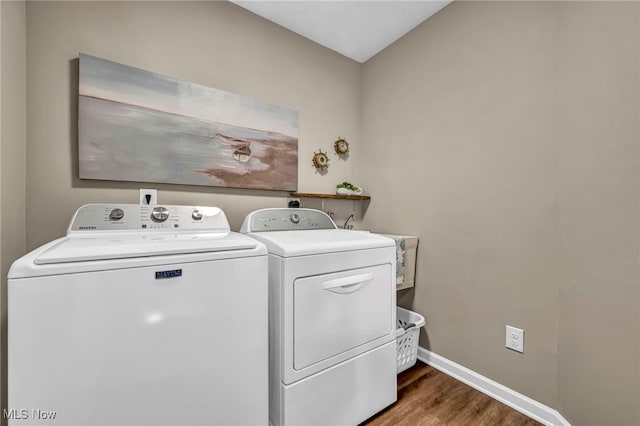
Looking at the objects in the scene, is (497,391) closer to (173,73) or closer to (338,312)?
(338,312)

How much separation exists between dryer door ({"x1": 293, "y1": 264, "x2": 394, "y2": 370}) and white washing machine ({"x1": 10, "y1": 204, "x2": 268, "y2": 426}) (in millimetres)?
160

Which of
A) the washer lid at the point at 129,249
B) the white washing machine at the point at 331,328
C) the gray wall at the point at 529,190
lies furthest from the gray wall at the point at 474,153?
the white washing machine at the point at 331,328

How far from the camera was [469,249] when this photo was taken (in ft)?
5.40

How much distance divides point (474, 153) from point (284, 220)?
122 cm

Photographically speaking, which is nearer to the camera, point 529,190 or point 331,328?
point 331,328

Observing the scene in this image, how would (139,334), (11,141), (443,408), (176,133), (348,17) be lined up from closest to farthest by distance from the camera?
(139,334) < (11,141) < (443,408) < (176,133) < (348,17)

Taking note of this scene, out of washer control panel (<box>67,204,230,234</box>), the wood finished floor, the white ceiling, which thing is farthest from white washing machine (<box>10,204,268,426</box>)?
the white ceiling

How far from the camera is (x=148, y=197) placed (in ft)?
4.70

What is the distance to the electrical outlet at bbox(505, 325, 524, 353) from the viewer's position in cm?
140

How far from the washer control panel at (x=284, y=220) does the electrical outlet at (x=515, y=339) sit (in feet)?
3.76

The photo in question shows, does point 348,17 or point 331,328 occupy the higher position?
point 348,17

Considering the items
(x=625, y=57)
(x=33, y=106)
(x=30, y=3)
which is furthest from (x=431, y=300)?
(x=30, y=3)

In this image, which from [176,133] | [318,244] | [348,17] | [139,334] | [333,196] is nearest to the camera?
[139,334]

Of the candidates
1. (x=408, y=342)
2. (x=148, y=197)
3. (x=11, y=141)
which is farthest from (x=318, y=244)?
(x=11, y=141)
